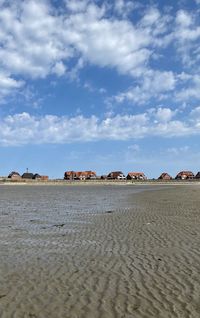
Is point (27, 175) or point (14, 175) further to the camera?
point (27, 175)

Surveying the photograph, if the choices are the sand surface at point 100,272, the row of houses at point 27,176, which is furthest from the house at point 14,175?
the sand surface at point 100,272

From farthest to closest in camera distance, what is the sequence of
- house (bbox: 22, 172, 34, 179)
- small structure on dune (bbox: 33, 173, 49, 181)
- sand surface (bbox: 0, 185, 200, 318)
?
house (bbox: 22, 172, 34, 179) → small structure on dune (bbox: 33, 173, 49, 181) → sand surface (bbox: 0, 185, 200, 318)

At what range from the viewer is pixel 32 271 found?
28.7 ft

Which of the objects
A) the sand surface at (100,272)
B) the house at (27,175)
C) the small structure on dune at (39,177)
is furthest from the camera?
the house at (27,175)

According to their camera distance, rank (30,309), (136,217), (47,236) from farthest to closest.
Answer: (136,217)
(47,236)
(30,309)

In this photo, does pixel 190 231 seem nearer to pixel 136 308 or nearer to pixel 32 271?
pixel 32 271

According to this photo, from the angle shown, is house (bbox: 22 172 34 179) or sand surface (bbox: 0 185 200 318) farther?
house (bbox: 22 172 34 179)

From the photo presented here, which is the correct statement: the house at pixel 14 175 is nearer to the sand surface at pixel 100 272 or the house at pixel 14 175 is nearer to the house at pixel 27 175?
the house at pixel 27 175

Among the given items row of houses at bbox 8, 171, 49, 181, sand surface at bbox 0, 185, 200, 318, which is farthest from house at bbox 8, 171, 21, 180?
sand surface at bbox 0, 185, 200, 318

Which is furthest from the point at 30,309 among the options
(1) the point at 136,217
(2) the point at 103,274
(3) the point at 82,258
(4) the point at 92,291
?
(1) the point at 136,217

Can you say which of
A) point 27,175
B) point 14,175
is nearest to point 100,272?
point 14,175

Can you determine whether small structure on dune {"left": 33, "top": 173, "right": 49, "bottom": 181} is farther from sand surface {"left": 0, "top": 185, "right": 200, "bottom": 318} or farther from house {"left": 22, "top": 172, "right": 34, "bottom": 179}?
sand surface {"left": 0, "top": 185, "right": 200, "bottom": 318}

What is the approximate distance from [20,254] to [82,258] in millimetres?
1809

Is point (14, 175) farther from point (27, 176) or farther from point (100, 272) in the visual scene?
point (100, 272)
